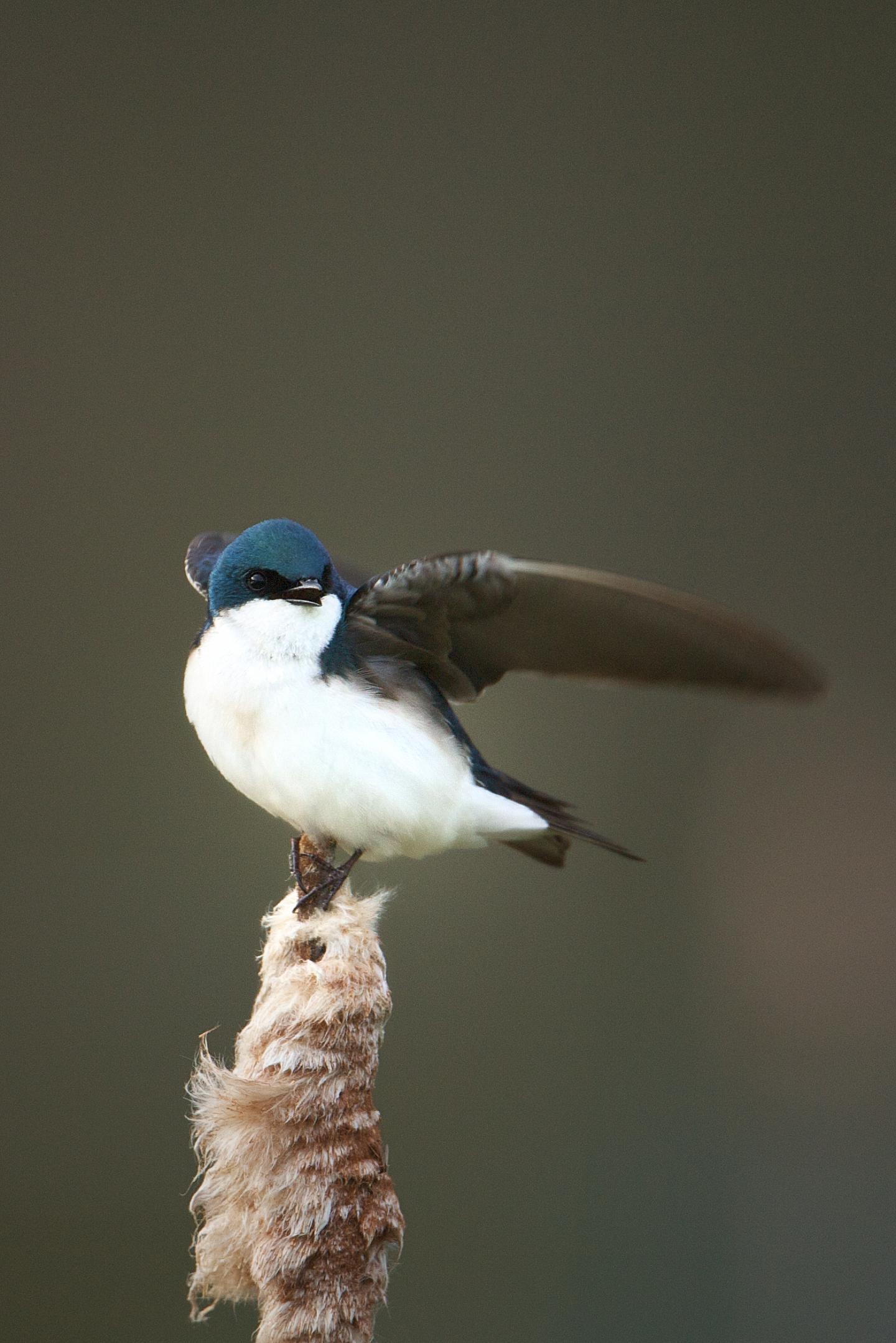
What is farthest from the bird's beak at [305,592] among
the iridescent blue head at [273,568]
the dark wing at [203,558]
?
the dark wing at [203,558]

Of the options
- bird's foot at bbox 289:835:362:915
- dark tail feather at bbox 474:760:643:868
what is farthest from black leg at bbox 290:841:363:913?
dark tail feather at bbox 474:760:643:868

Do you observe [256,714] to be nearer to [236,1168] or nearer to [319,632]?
[319,632]

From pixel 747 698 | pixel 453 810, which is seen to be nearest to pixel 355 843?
pixel 453 810

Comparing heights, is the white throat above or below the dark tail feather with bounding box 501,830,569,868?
above

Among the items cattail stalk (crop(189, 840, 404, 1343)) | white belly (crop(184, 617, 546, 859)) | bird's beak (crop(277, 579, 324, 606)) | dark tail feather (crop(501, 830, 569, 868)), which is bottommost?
cattail stalk (crop(189, 840, 404, 1343))

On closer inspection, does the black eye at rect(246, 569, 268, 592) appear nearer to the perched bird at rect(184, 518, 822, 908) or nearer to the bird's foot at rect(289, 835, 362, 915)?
the perched bird at rect(184, 518, 822, 908)

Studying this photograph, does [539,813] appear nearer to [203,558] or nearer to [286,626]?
[286,626]
